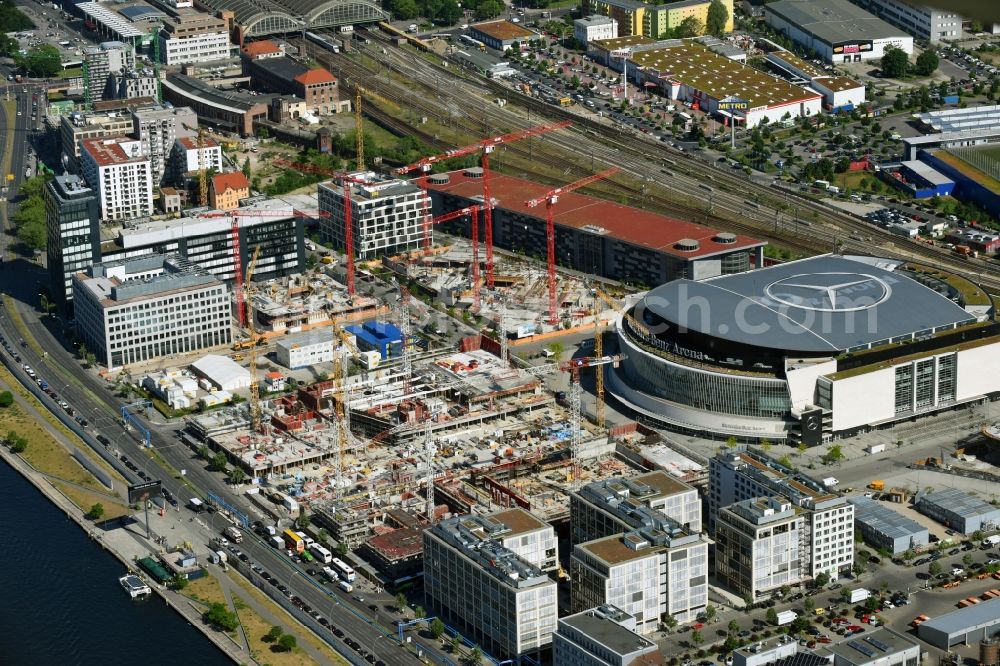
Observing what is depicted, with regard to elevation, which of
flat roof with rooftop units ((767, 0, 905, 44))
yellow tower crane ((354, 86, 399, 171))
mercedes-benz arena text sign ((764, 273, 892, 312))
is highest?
flat roof with rooftop units ((767, 0, 905, 44))

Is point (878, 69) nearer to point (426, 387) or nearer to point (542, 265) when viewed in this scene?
point (542, 265)

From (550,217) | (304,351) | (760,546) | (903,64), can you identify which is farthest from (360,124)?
(760,546)

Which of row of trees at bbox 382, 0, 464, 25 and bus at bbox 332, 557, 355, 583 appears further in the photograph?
row of trees at bbox 382, 0, 464, 25

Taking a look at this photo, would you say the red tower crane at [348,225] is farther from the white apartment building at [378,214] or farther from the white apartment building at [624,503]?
the white apartment building at [624,503]

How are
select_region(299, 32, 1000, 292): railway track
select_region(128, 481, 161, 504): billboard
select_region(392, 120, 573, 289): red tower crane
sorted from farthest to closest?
select_region(299, 32, 1000, 292): railway track
select_region(392, 120, 573, 289): red tower crane
select_region(128, 481, 161, 504): billboard

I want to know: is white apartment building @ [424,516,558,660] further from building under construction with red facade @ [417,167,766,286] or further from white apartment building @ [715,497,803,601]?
building under construction with red facade @ [417,167,766,286]

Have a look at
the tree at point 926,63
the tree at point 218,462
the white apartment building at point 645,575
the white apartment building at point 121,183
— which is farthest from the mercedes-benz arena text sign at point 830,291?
the tree at point 926,63

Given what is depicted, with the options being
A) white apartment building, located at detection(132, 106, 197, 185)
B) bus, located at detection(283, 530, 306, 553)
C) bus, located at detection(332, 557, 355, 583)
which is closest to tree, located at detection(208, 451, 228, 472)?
bus, located at detection(283, 530, 306, 553)

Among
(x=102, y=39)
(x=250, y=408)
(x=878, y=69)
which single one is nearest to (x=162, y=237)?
(x=250, y=408)

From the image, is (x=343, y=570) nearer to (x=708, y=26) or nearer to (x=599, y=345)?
(x=599, y=345)
